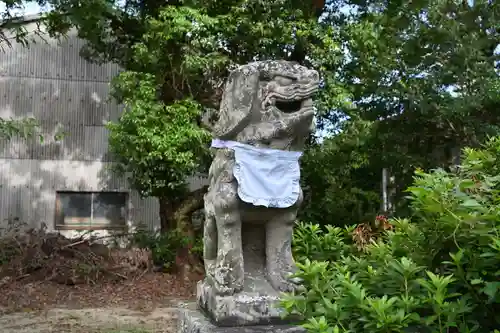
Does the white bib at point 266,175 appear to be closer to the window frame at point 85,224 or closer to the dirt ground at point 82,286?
the dirt ground at point 82,286

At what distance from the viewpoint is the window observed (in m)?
11.3

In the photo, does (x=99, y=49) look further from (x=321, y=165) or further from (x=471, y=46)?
(x=471, y=46)

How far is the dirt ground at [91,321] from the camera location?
6.52 metres

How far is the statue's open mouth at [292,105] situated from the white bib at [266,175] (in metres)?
0.28

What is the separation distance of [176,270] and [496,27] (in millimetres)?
6623

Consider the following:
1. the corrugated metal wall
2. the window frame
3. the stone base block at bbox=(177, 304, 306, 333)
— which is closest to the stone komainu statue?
the stone base block at bbox=(177, 304, 306, 333)

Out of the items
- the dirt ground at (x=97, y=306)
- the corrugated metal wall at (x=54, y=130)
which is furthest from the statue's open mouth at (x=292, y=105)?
the corrugated metal wall at (x=54, y=130)

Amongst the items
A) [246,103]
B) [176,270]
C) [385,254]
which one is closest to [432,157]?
[176,270]

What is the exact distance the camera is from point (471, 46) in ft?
27.5

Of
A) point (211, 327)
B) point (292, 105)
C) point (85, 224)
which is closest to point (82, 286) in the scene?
point (85, 224)

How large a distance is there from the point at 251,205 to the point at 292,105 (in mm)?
712

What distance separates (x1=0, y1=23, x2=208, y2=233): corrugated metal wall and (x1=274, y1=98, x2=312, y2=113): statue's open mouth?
318 inches

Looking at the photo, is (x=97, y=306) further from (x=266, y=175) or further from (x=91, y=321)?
(x=266, y=175)

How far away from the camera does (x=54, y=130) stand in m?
11.4
